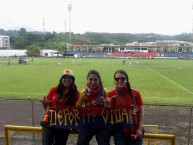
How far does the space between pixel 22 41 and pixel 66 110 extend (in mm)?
140814

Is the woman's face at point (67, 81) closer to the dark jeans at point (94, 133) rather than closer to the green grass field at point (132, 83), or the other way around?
the dark jeans at point (94, 133)

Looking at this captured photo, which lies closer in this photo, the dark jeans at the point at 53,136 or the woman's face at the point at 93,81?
the woman's face at the point at 93,81

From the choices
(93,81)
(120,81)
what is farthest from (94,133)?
(120,81)

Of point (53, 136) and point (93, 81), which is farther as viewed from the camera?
point (53, 136)

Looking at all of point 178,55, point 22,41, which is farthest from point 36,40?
point 178,55

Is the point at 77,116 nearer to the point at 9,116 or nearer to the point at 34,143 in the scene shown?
the point at 34,143

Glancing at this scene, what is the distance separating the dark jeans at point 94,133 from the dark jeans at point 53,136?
0.44m

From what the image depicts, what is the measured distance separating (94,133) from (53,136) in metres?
0.75

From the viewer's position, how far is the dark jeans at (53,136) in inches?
201

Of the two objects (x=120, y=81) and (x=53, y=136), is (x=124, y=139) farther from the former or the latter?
(x=53, y=136)

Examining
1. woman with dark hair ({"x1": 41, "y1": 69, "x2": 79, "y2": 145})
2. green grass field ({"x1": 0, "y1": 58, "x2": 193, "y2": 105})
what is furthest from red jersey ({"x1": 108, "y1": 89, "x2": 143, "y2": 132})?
green grass field ({"x1": 0, "y1": 58, "x2": 193, "y2": 105})

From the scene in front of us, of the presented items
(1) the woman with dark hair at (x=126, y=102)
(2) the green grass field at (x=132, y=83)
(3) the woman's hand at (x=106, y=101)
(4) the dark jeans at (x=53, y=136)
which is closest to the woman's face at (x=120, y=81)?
(1) the woman with dark hair at (x=126, y=102)

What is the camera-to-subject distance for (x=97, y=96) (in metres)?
5.01

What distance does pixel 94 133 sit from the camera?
505cm
